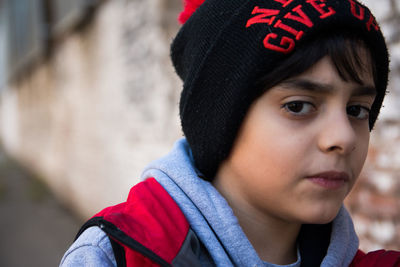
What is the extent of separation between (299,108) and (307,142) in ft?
0.32

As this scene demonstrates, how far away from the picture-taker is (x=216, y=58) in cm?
116

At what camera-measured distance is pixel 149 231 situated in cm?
100

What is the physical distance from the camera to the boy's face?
1.04 meters

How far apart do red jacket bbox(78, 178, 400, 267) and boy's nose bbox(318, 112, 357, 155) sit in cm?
42

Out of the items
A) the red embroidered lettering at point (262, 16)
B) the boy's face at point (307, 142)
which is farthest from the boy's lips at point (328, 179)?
the red embroidered lettering at point (262, 16)

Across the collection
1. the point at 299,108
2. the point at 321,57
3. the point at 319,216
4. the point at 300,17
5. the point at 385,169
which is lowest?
the point at 385,169

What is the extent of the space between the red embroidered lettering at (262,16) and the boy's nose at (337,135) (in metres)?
0.31

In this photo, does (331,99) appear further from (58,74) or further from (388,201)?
(58,74)

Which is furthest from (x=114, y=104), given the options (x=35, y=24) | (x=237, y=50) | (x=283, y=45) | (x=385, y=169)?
(x=35, y=24)

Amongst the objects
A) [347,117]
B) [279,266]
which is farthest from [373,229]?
[347,117]

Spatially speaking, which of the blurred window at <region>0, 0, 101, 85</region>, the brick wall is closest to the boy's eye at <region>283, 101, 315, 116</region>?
the brick wall

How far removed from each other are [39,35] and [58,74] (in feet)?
3.09

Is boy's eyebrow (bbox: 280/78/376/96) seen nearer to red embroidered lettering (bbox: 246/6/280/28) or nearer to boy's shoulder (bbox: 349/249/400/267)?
red embroidered lettering (bbox: 246/6/280/28)

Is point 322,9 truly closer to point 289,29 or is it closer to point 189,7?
point 289,29
